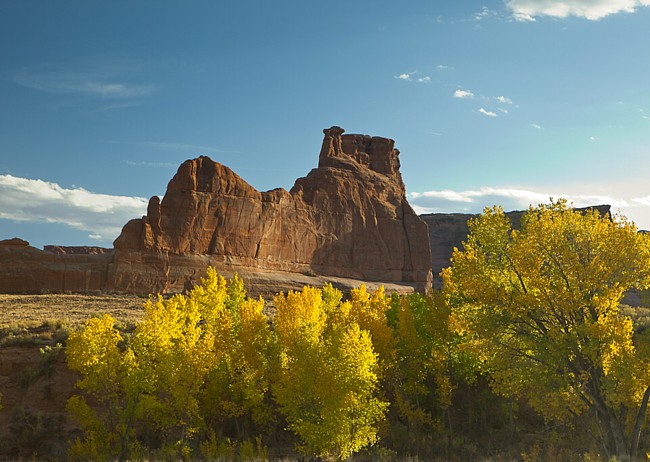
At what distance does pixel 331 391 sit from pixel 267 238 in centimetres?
7302

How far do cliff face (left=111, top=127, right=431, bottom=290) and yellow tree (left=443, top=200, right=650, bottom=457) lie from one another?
66.4 meters

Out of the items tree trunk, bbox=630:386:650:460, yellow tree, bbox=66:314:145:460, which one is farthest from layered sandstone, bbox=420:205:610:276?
tree trunk, bbox=630:386:650:460

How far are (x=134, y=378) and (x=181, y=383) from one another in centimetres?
245

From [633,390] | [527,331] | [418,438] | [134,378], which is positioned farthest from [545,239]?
[134,378]

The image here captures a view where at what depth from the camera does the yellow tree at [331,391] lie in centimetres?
2412

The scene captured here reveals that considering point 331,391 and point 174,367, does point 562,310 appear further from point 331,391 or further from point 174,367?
point 174,367

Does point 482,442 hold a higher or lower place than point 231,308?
lower

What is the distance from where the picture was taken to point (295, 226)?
101 metres

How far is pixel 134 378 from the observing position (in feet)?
89.4

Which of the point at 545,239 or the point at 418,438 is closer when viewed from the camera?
the point at 545,239

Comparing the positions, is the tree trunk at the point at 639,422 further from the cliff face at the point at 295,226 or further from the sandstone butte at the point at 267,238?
the cliff face at the point at 295,226

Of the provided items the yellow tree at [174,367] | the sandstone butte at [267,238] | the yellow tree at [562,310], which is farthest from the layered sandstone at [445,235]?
the yellow tree at [562,310]

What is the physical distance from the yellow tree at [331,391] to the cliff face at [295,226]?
57948 mm

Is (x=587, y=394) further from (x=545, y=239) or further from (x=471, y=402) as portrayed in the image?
(x=471, y=402)
